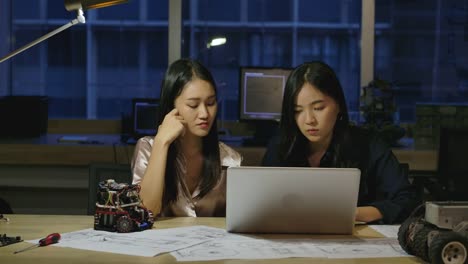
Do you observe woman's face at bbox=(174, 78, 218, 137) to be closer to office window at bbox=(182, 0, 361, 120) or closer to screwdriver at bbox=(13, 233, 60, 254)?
screwdriver at bbox=(13, 233, 60, 254)

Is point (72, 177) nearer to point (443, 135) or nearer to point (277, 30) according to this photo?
point (277, 30)

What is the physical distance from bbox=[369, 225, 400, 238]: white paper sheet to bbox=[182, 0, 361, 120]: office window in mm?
3012

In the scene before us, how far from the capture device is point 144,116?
454 cm

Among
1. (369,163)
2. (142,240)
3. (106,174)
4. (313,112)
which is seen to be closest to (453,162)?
(369,163)

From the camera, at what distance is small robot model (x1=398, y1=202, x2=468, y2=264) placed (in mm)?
1496

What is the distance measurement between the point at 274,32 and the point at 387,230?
3.19 meters

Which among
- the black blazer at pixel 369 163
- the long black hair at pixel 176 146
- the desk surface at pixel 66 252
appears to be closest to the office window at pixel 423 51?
the black blazer at pixel 369 163

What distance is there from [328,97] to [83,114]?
2985 millimetres

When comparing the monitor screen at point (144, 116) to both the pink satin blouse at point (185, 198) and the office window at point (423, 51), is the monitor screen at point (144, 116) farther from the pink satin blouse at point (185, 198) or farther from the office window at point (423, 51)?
the pink satin blouse at point (185, 198)

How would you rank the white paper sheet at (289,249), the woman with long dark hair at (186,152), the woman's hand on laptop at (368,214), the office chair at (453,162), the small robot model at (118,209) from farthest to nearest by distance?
the office chair at (453,162), the woman with long dark hair at (186,152), the woman's hand on laptop at (368,214), the small robot model at (118,209), the white paper sheet at (289,249)

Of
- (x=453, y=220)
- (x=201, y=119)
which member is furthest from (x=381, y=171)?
(x=453, y=220)

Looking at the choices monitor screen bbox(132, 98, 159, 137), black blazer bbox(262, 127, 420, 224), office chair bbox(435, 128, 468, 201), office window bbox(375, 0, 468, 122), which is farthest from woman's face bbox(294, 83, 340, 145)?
office window bbox(375, 0, 468, 122)

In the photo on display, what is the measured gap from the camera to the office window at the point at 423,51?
16.1 ft

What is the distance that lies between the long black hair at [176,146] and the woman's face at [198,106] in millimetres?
22
